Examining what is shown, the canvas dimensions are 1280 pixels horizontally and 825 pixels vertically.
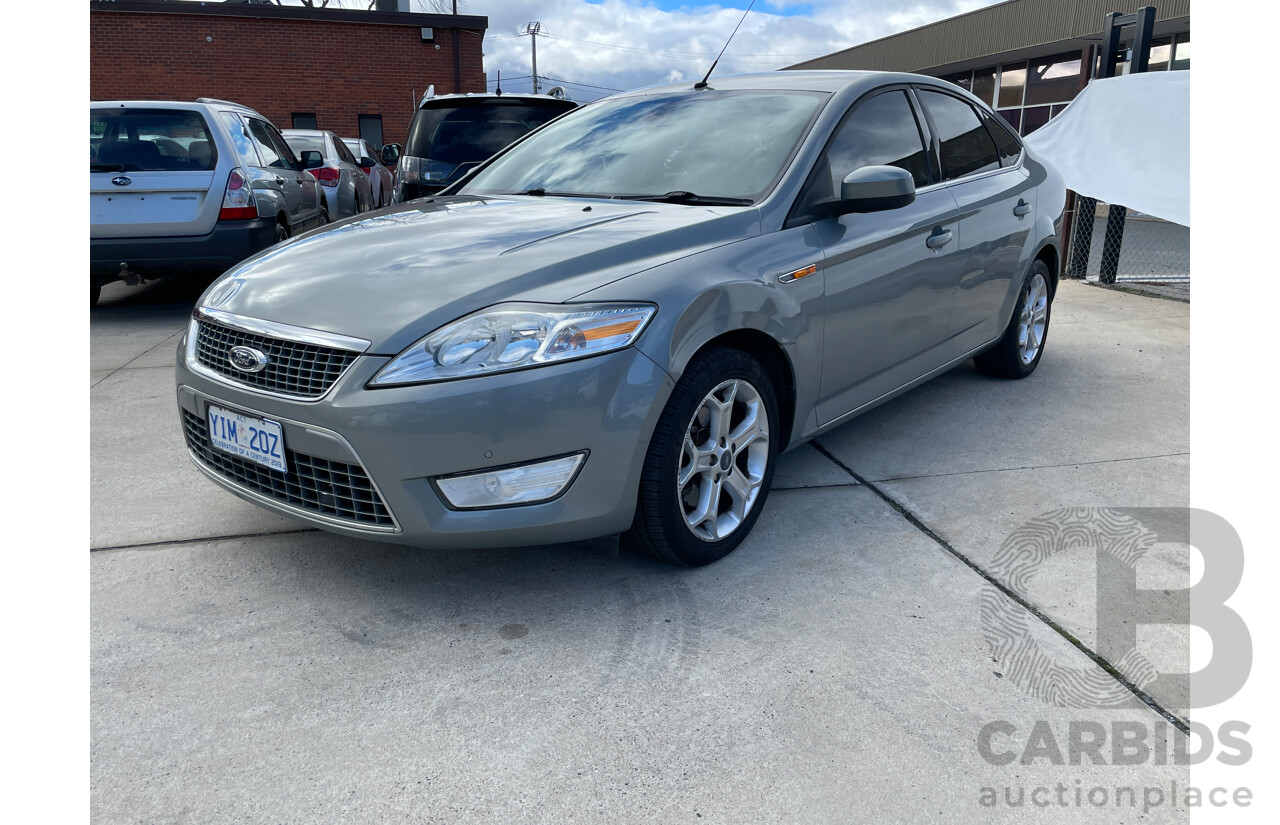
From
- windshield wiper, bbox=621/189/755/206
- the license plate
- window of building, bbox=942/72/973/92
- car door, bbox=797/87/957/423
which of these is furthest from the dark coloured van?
window of building, bbox=942/72/973/92

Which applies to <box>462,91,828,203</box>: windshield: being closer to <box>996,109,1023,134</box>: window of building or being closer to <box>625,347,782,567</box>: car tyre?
<box>625,347,782,567</box>: car tyre

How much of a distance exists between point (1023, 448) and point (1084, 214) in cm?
576

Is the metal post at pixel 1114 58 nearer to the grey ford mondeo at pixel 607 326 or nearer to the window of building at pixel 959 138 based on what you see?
the window of building at pixel 959 138

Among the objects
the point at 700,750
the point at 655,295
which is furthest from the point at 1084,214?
the point at 700,750

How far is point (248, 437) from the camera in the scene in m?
2.73

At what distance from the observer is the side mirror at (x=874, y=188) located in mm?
3234

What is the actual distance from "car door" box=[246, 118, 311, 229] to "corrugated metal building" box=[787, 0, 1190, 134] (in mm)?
14537

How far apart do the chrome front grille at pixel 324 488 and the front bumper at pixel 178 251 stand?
4673 millimetres

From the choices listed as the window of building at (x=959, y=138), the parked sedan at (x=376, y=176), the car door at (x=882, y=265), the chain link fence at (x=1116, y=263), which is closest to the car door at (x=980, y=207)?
the window of building at (x=959, y=138)

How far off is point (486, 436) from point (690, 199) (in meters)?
1.36

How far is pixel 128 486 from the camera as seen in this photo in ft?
12.3

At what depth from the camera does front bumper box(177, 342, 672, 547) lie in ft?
8.00

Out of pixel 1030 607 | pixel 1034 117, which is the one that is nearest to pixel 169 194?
pixel 1030 607

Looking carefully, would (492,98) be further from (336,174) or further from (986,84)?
(986,84)
